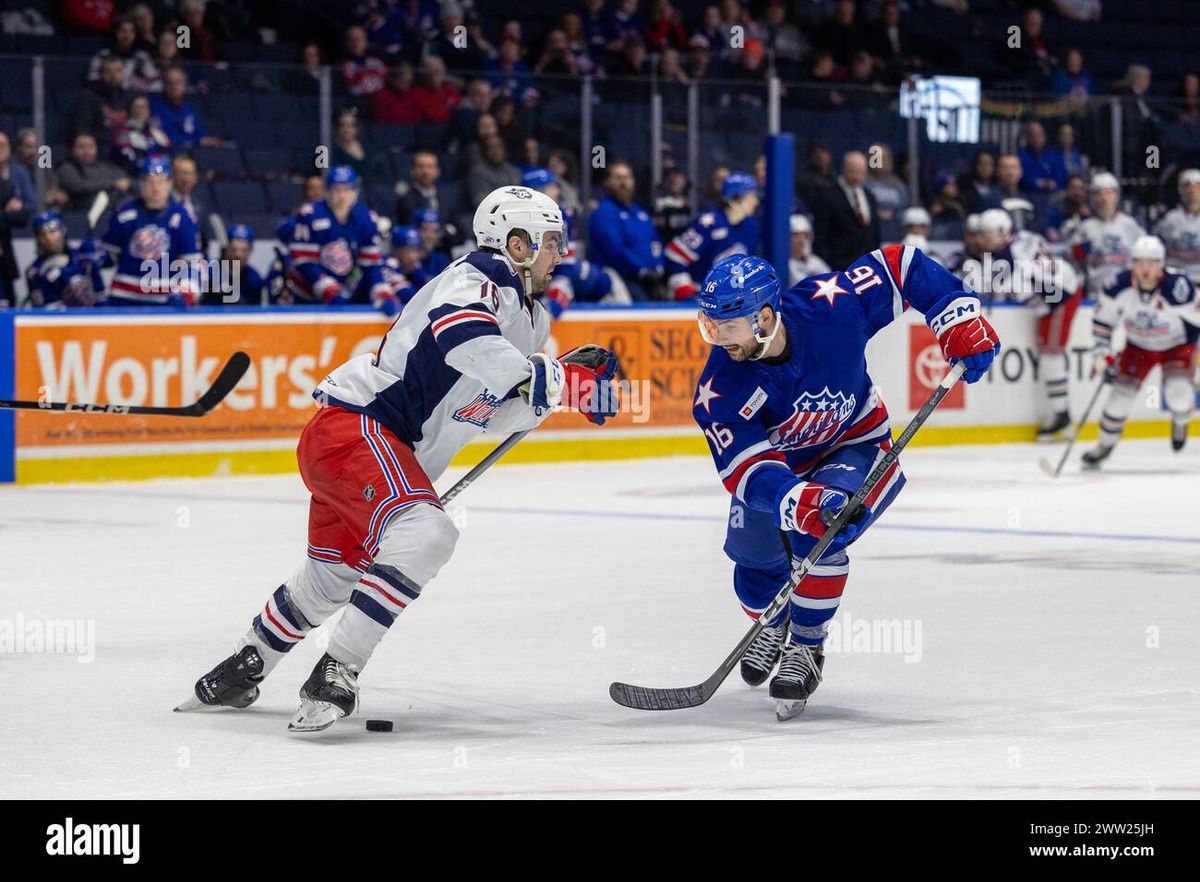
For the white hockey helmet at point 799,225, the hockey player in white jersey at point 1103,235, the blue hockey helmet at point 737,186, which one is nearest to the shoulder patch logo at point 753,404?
the blue hockey helmet at point 737,186

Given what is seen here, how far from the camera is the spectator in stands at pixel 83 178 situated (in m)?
12.1

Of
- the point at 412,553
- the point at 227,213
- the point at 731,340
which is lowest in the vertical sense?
the point at 412,553

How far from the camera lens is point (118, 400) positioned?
12094 mm

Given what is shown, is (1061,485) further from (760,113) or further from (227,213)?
(227,213)

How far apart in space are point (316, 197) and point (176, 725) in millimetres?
7854

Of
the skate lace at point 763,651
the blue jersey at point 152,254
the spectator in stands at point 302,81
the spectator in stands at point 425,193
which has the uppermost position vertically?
the spectator in stands at point 302,81

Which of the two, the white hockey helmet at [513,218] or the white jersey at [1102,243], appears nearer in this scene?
the white hockey helmet at [513,218]

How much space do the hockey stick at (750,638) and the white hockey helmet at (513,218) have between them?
3.35 ft

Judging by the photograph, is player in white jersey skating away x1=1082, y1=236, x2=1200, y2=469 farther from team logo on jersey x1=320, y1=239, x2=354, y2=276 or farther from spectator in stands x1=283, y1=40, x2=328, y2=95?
spectator in stands x1=283, y1=40, x2=328, y2=95

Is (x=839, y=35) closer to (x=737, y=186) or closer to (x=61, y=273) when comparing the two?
(x=737, y=186)

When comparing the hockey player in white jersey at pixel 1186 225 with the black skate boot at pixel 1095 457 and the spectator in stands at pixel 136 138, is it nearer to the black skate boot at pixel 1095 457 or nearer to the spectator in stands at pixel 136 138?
the black skate boot at pixel 1095 457

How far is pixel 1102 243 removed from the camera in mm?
15719

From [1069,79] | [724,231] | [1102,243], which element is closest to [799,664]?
[724,231]
